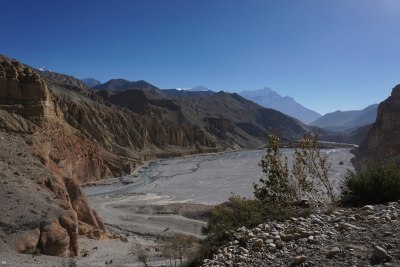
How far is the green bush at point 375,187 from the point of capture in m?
11.0

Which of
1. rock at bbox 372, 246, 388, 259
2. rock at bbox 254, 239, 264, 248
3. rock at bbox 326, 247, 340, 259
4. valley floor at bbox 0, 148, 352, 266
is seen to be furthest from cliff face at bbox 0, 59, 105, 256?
rock at bbox 372, 246, 388, 259

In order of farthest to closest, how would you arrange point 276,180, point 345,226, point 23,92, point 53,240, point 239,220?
point 23,92 < point 53,240 < point 276,180 < point 239,220 < point 345,226

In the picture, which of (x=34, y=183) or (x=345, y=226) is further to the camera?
(x=34, y=183)

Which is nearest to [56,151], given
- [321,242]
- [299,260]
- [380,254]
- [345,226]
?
[345,226]

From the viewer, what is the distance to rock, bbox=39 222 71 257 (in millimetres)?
20391

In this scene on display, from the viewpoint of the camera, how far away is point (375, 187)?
11.2m

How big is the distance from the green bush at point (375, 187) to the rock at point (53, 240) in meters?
14.7

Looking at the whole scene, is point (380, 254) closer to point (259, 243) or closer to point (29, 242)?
point (259, 243)

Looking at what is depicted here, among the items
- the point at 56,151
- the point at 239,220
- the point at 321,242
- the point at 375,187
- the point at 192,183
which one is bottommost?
the point at 192,183

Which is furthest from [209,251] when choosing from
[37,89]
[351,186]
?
[37,89]

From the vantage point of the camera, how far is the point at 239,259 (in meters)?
7.52

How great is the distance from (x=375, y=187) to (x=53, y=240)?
15.7 m

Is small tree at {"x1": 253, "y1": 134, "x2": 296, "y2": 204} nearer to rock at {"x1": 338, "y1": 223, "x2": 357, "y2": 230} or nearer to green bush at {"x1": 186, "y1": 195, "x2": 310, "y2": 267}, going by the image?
green bush at {"x1": 186, "y1": 195, "x2": 310, "y2": 267}

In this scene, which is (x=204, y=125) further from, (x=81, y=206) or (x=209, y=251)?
(x=209, y=251)
